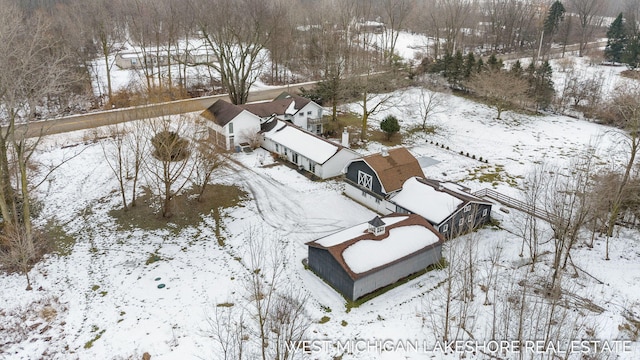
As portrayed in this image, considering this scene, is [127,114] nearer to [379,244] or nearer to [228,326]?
[228,326]

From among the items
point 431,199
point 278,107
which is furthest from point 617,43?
point 431,199

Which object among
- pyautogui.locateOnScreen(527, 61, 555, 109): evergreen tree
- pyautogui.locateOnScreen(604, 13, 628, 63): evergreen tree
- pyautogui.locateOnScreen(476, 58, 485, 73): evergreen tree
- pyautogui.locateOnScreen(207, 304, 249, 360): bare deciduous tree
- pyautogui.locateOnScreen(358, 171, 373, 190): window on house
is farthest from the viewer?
pyautogui.locateOnScreen(604, 13, 628, 63): evergreen tree

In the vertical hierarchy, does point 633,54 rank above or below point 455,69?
above

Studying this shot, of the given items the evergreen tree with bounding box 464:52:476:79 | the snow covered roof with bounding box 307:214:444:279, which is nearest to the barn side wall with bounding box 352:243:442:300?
the snow covered roof with bounding box 307:214:444:279

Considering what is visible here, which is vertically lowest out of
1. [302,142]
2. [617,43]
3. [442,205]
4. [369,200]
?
[369,200]

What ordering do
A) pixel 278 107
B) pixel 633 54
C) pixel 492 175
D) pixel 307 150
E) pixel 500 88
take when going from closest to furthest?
pixel 492 175 → pixel 307 150 → pixel 278 107 → pixel 500 88 → pixel 633 54

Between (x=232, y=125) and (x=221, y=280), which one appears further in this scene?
(x=232, y=125)

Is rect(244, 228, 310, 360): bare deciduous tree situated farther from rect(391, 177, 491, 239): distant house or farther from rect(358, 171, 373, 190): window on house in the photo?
rect(391, 177, 491, 239): distant house

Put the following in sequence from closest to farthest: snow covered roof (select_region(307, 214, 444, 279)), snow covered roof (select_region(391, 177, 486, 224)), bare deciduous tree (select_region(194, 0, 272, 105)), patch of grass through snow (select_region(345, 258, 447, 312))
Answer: patch of grass through snow (select_region(345, 258, 447, 312)) < snow covered roof (select_region(307, 214, 444, 279)) < snow covered roof (select_region(391, 177, 486, 224)) < bare deciduous tree (select_region(194, 0, 272, 105))

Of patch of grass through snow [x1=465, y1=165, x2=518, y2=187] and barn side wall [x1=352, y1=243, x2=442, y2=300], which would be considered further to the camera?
patch of grass through snow [x1=465, y1=165, x2=518, y2=187]
